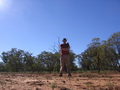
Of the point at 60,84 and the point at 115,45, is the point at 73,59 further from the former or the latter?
the point at 60,84

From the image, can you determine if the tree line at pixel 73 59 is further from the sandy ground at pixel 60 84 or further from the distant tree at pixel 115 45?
the sandy ground at pixel 60 84

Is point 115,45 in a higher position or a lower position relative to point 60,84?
higher

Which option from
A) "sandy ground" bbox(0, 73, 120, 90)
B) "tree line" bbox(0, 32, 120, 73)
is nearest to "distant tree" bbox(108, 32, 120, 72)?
"tree line" bbox(0, 32, 120, 73)

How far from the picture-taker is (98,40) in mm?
15625

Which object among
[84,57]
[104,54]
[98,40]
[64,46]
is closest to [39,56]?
[84,57]

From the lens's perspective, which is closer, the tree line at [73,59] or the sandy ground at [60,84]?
the sandy ground at [60,84]

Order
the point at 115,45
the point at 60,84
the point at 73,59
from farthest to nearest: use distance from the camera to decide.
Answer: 1. the point at 73,59
2. the point at 115,45
3. the point at 60,84

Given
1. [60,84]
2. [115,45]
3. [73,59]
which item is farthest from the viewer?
[73,59]

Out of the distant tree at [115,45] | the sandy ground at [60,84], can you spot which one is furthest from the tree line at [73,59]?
the sandy ground at [60,84]

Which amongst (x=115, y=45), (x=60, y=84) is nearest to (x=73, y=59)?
(x=115, y=45)

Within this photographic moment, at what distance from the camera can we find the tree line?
11484 millimetres

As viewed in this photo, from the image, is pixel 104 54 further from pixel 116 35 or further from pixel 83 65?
pixel 83 65

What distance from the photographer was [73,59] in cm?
3195

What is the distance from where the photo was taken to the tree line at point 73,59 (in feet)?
37.7
